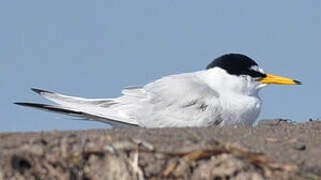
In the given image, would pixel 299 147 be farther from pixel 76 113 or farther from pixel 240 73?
pixel 76 113

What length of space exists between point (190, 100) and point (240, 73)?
1.26m

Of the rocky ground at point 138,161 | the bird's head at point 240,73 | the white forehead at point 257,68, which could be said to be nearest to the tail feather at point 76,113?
the bird's head at point 240,73

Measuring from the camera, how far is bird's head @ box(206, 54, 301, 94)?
9.35 m

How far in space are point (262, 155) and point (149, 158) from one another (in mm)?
865

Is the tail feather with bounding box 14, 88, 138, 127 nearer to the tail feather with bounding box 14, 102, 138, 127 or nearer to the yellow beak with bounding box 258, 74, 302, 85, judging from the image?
the tail feather with bounding box 14, 102, 138, 127

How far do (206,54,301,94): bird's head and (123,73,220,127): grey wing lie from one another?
545 millimetres

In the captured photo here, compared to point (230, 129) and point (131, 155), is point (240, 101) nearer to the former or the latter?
point (230, 129)

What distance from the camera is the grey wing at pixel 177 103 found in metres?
8.40

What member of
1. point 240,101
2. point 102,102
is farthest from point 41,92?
point 240,101

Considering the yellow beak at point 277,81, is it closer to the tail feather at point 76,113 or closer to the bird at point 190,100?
the bird at point 190,100

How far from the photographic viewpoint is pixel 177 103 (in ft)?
28.0

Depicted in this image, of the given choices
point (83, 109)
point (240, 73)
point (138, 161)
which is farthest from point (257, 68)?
point (138, 161)

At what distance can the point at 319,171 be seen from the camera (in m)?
5.23

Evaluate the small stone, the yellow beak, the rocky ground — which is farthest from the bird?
the rocky ground
